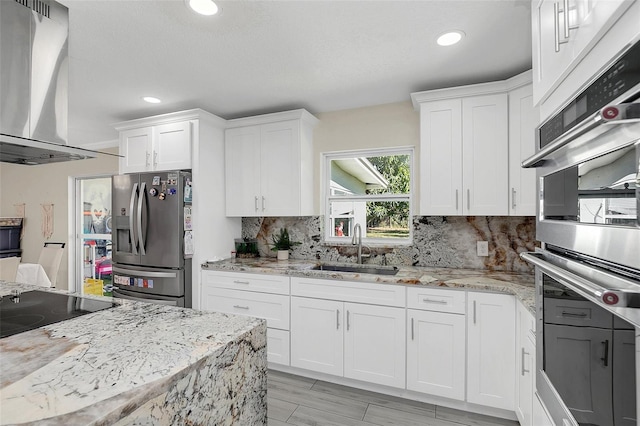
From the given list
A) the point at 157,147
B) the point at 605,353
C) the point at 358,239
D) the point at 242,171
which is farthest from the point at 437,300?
the point at 157,147

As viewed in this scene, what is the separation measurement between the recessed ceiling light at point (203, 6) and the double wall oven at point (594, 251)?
5.28 ft

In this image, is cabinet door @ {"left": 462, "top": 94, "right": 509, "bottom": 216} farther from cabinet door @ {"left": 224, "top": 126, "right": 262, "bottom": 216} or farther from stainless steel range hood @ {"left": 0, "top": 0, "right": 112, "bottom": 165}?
stainless steel range hood @ {"left": 0, "top": 0, "right": 112, "bottom": 165}

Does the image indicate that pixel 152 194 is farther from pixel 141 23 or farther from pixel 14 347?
pixel 14 347

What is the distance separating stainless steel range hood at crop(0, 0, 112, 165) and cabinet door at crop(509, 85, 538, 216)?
103 inches

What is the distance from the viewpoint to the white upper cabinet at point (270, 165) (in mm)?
3041

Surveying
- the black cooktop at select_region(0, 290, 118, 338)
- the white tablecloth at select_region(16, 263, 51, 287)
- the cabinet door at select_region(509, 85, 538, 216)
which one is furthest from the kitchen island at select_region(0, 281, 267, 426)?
the white tablecloth at select_region(16, 263, 51, 287)

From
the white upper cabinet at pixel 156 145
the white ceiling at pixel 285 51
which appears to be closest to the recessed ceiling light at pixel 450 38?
the white ceiling at pixel 285 51

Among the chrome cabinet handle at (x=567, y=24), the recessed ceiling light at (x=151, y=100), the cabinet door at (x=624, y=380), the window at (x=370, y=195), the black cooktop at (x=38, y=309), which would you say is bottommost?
the black cooktop at (x=38, y=309)

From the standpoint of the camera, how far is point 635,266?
64 cm

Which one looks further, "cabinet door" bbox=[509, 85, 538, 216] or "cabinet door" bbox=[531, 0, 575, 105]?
"cabinet door" bbox=[509, 85, 538, 216]

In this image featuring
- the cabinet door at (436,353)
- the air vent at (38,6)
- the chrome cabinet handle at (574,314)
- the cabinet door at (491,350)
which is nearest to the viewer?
the chrome cabinet handle at (574,314)

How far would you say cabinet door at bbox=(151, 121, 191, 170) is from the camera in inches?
120

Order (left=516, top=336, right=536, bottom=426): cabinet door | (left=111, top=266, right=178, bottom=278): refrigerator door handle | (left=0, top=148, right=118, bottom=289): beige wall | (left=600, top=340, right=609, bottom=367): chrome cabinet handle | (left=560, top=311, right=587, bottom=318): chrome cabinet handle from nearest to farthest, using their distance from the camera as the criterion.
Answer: (left=600, top=340, right=609, bottom=367): chrome cabinet handle → (left=560, top=311, right=587, bottom=318): chrome cabinet handle → (left=516, top=336, right=536, bottom=426): cabinet door → (left=111, top=266, right=178, bottom=278): refrigerator door handle → (left=0, top=148, right=118, bottom=289): beige wall

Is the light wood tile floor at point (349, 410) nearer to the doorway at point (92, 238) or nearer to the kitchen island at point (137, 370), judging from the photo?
the kitchen island at point (137, 370)
